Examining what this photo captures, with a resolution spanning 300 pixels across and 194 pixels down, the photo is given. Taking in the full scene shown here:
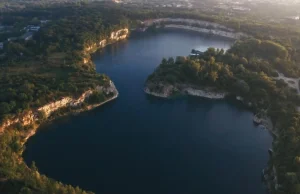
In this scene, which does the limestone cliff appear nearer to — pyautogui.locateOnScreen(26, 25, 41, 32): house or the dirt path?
pyautogui.locateOnScreen(26, 25, 41, 32): house

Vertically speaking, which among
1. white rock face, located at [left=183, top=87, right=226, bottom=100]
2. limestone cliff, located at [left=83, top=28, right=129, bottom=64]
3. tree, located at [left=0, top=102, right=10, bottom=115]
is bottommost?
white rock face, located at [left=183, top=87, right=226, bottom=100]

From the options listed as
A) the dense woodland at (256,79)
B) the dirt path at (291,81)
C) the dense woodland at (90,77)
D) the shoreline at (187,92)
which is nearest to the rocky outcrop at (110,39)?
the dense woodland at (90,77)

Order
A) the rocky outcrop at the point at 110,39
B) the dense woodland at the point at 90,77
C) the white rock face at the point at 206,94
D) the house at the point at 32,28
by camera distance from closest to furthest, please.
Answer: the dense woodland at the point at 90,77 < the white rock face at the point at 206,94 < the rocky outcrop at the point at 110,39 < the house at the point at 32,28

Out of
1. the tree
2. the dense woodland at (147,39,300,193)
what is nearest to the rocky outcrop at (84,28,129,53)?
the dense woodland at (147,39,300,193)

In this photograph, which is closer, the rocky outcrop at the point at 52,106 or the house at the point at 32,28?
the rocky outcrop at the point at 52,106

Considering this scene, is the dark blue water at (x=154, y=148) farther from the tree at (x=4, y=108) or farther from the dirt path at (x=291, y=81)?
the dirt path at (x=291, y=81)

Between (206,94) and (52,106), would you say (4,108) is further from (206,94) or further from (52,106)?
(206,94)
